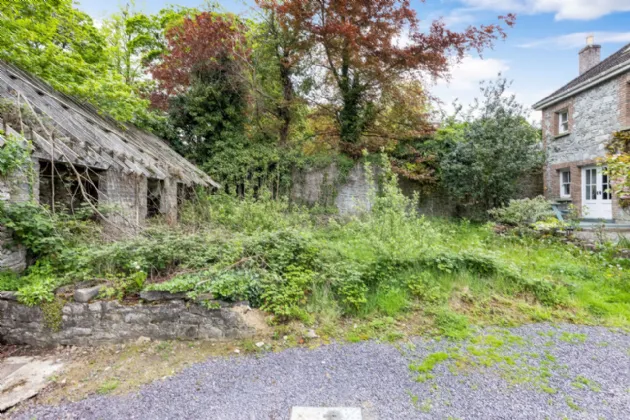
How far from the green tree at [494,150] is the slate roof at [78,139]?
9.16 m

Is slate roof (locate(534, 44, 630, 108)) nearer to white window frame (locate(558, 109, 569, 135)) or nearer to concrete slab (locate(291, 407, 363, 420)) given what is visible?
white window frame (locate(558, 109, 569, 135))

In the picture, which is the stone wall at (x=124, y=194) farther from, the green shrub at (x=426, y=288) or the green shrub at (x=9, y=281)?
the green shrub at (x=426, y=288)

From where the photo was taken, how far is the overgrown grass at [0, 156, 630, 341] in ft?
11.6

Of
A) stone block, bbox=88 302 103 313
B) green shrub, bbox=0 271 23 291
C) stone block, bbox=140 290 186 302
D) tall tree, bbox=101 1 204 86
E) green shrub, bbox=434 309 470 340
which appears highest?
tall tree, bbox=101 1 204 86

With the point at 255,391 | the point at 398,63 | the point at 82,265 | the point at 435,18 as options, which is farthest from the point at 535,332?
the point at 435,18

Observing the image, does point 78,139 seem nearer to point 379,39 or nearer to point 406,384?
point 406,384

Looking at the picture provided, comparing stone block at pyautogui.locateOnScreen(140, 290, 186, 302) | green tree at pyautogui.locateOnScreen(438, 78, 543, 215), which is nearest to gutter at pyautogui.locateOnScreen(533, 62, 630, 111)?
green tree at pyautogui.locateOnScreen(438, 78, 543, 215)

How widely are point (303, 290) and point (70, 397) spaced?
2.46 metres

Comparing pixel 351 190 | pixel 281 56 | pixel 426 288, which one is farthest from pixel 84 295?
pixel 281 56

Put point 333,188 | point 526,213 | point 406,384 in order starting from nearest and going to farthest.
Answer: point 406,384
point 526,213
point 333,188

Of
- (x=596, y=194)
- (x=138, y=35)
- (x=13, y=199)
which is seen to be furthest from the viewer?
(x=138, y=35)

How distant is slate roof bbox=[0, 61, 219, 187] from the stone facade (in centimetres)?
1270

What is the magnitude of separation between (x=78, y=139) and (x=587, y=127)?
1507cm

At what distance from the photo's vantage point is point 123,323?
3.38m
